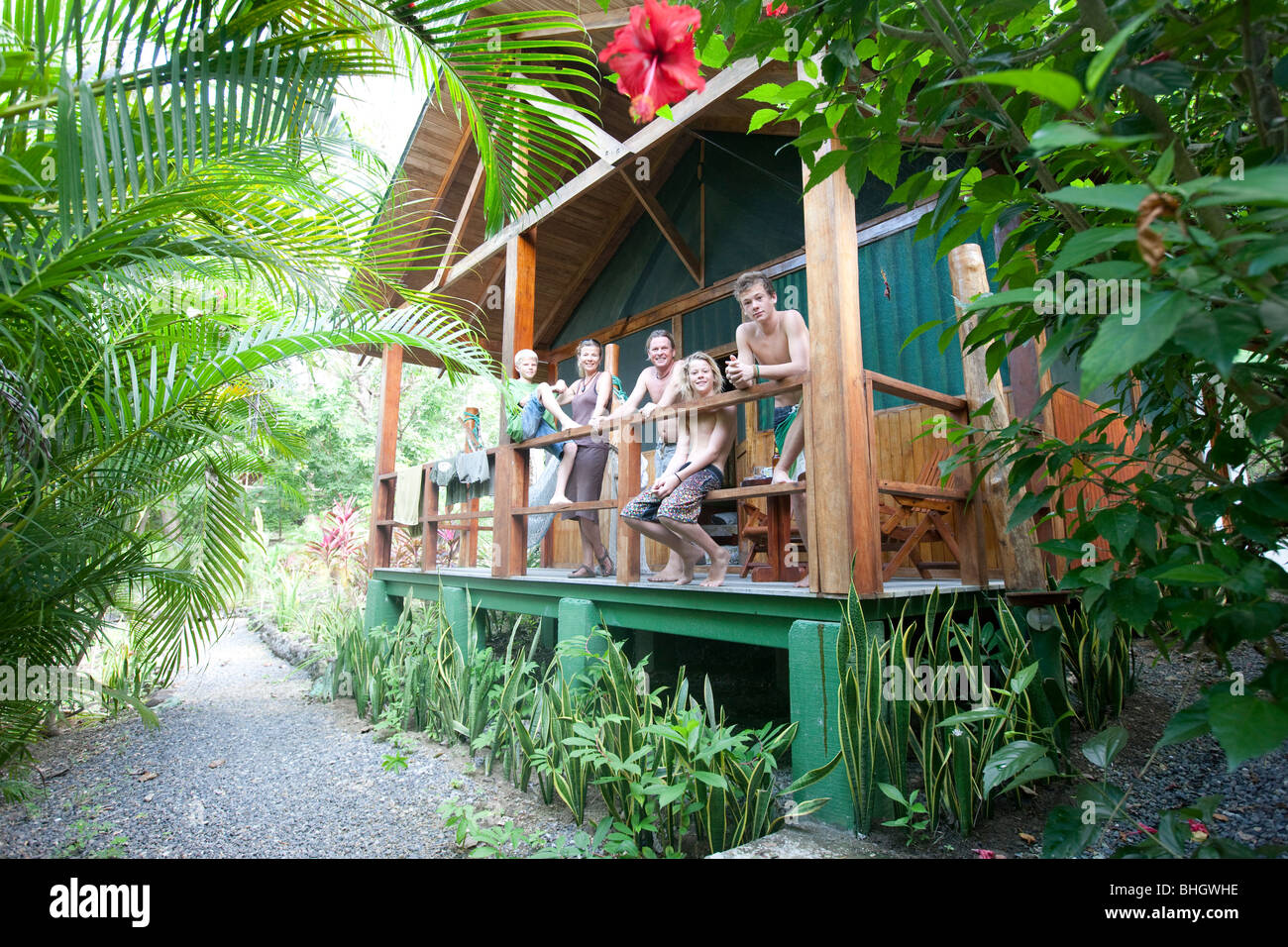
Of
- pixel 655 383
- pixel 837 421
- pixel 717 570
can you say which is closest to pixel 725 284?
pixel 655 383

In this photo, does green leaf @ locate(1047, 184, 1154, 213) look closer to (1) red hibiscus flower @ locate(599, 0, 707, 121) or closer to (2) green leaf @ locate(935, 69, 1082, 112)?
(2) green leaf @ locate(935, 69, 1082, 112)

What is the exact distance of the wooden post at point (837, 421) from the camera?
289cm

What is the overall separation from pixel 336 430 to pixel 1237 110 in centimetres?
1803

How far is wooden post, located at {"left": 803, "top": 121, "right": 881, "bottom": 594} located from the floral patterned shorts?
65cm

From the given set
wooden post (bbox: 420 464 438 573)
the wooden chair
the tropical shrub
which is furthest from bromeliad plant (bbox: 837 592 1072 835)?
wooden post (bbox: 420 464 438 573)

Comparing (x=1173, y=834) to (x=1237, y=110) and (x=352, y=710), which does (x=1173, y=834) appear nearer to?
(x=1237, y=110)

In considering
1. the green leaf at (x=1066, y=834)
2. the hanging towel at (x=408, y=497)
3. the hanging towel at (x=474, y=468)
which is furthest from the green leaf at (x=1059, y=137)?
the hanging towel at (x=408, y=497)

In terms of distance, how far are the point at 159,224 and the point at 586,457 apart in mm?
3249

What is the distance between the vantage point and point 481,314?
880 centimetres

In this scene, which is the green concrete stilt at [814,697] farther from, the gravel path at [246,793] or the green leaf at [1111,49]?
the green leaf at [1111,49]

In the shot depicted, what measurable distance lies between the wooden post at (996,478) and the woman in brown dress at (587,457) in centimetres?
233

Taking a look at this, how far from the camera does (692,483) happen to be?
11.6 ft

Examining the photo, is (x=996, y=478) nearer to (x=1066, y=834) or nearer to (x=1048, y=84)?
(x=1066, y=834)

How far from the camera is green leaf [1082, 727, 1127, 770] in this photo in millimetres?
1255
